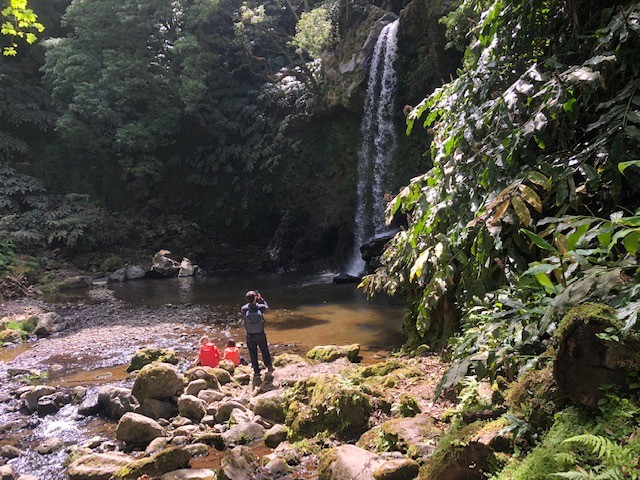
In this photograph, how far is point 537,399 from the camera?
275 cm

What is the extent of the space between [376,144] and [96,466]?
15.4m

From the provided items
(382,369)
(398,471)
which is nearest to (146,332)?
(382,369)

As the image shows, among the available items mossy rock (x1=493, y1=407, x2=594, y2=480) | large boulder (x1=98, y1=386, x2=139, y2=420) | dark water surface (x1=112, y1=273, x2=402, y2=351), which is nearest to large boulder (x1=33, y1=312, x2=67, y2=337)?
dark water surface (x1=112, y1=273, x2=402, y2=351)

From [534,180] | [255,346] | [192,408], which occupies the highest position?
[534,180]

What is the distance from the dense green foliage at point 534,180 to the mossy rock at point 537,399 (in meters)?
0.12

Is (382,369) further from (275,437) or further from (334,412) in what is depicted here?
(275,437)

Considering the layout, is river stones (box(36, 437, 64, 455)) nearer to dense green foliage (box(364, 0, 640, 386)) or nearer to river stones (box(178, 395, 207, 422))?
river stones (box(178, 395, 207, 422))

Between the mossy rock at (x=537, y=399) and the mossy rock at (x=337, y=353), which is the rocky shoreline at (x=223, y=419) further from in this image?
the mossy rock at (x=537, y=399)

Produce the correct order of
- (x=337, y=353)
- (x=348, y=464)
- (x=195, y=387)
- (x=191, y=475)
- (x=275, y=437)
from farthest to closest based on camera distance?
(x=337, y=353) < (x=195, y=387) < (x=275, y=437) < (x=191, y=475) < (x=348, y=464)

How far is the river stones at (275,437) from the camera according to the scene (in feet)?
16.2

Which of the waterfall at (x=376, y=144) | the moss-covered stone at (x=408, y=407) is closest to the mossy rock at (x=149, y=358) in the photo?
the moss-covered stone at (x=408, y=407)

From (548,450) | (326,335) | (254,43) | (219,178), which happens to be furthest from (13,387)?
(254,43)

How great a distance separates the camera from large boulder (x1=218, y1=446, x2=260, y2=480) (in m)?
3.97

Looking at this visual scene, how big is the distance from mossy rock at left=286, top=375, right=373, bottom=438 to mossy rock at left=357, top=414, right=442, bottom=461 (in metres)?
0.30
